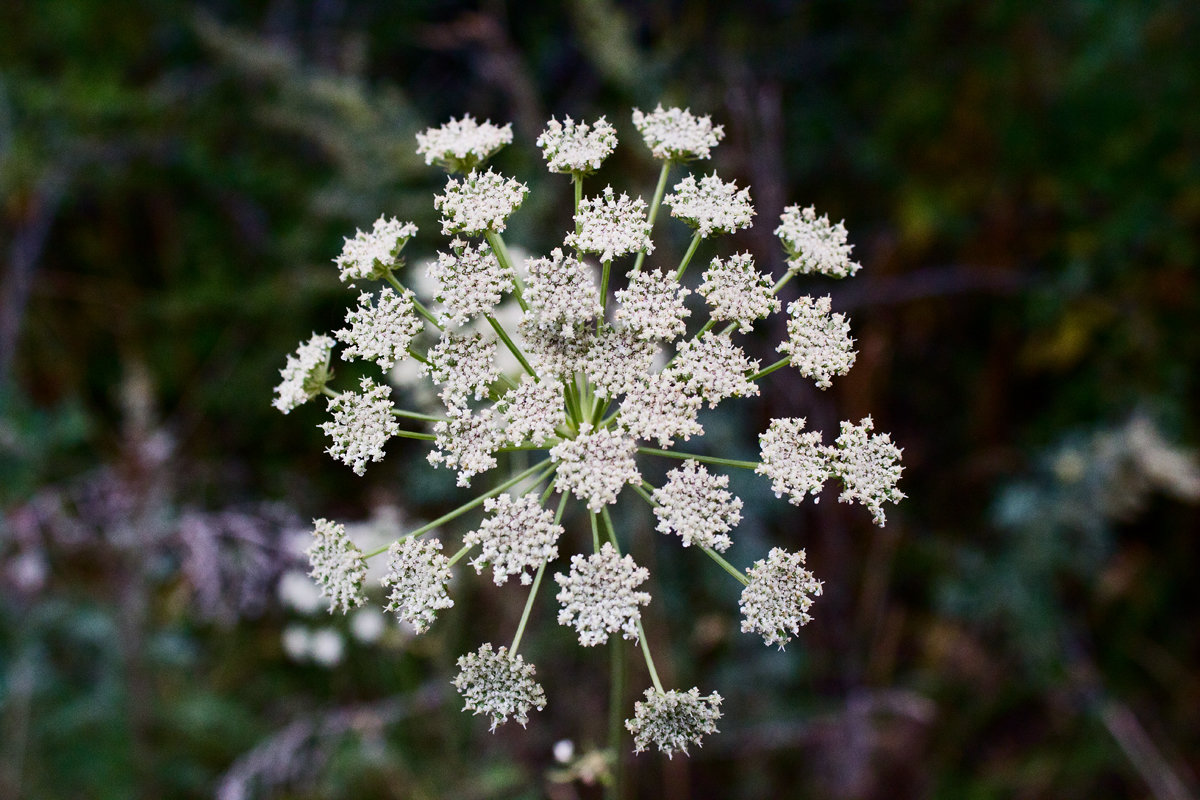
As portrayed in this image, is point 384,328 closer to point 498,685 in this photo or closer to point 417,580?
point 417,580

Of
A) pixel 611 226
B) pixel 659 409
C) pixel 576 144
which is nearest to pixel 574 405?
pixel 659 409

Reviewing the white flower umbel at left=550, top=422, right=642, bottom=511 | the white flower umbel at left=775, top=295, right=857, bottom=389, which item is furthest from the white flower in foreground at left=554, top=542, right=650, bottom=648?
the white flower umbel at left=775, top=295, right=857, bottom=389

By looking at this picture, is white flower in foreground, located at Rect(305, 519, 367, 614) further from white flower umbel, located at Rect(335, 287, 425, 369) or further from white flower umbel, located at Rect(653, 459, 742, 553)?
white flower umbel, located at Rect(653, 459, 742, 553)

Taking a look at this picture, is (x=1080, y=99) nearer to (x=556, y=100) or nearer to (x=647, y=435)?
(x=556, y=100)

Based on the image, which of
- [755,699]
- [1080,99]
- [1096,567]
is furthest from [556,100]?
[1096,567]

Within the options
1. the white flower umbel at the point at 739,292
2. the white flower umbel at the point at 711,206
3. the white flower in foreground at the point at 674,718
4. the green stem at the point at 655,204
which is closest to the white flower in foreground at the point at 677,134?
the green stem at the point at 655,204

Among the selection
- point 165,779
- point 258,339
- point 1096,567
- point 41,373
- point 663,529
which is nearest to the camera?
point 663,529
